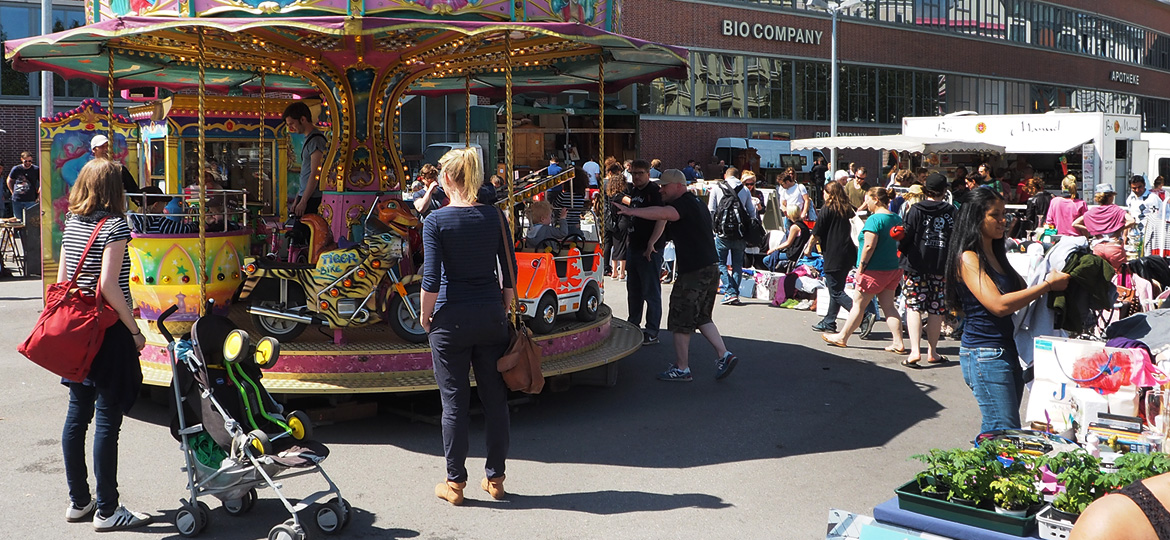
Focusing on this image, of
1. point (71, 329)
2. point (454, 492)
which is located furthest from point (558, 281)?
point (71, 329)

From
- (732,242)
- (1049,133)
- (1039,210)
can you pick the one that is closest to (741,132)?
(1049,133)

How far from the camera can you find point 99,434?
5.36 meters

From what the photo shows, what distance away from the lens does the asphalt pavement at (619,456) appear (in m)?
5.73

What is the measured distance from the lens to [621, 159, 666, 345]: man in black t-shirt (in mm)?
10508

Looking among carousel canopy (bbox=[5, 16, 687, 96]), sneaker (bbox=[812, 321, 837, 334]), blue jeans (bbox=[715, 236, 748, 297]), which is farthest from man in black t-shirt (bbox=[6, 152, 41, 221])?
sneaker (bbox=[812, 321, 837, 334])

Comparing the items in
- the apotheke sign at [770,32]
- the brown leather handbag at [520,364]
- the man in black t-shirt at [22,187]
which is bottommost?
the brown leather handbag at [520,364]

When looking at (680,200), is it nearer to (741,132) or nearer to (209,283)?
(209,283)

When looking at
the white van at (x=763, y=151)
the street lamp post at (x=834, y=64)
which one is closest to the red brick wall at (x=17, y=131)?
the white van at (x=763, y=151)

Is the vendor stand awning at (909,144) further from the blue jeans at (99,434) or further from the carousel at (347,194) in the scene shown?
the blue jeans at (99,434)

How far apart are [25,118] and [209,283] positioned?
23984mm

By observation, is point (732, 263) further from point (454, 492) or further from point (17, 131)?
point (17, 131)

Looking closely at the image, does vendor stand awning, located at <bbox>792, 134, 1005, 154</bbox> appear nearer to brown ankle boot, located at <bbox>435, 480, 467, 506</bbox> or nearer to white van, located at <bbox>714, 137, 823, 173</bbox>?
white van, located at <bbox>714, 137, 823, 173</bbox>

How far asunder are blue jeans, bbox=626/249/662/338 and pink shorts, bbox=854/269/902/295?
6.93ft

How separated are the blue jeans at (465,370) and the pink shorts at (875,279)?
572 centimetres
